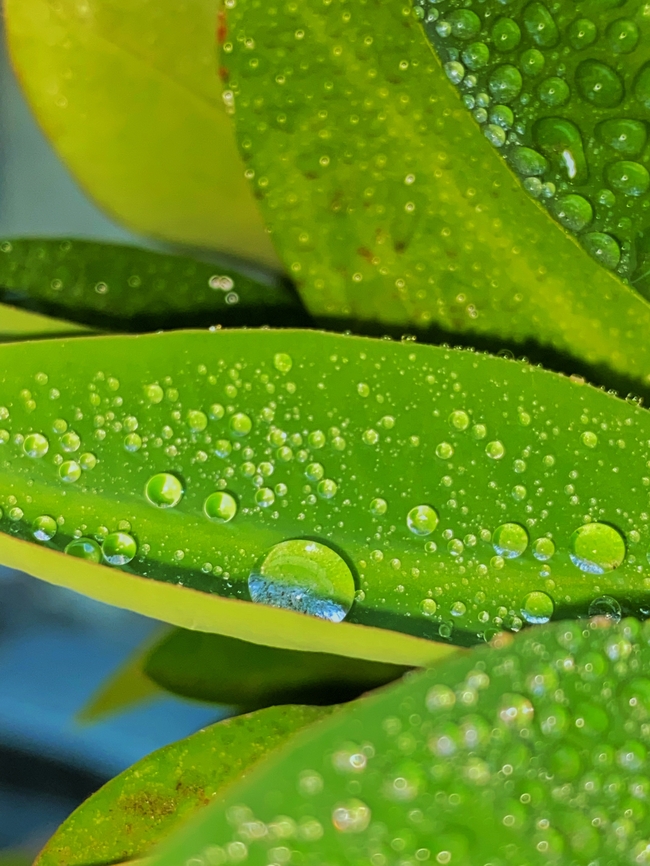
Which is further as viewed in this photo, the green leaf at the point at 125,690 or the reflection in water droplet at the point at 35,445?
the green leaf at the point at 125,690

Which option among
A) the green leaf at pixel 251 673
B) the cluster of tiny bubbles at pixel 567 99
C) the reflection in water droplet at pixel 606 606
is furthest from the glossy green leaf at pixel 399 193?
the green leaf at pixel 251 673

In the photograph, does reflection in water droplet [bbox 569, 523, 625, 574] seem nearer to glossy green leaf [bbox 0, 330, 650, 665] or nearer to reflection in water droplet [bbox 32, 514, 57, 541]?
glossy green leaf [bbox 0, 330, 650, 665]

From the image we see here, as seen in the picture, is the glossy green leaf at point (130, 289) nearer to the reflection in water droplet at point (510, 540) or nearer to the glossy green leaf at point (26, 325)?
→ the glossy green leaf at point (26, 325)

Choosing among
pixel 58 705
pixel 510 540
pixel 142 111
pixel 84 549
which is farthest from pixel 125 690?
pixel 142 111

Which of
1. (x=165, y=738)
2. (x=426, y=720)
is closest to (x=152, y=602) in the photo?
(x=426, y=720)

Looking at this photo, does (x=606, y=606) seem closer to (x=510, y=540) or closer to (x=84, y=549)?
(x=510, y=540)

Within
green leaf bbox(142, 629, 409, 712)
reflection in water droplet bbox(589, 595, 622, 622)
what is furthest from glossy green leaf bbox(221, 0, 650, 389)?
green leaf bbox(142, 629, 409, 712)
